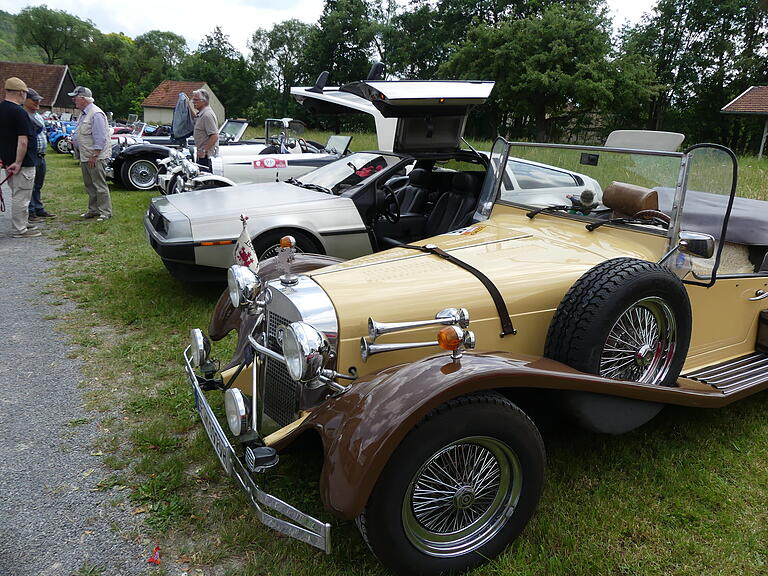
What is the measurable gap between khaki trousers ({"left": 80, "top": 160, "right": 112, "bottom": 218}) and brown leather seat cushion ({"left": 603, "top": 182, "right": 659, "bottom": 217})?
8.27 meters

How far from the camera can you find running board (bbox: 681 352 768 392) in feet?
10.5

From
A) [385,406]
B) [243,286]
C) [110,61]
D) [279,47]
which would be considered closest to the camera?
[385,406]

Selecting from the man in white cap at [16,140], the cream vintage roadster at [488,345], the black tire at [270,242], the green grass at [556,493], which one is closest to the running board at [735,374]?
the cream vintage roadster at [488,345]

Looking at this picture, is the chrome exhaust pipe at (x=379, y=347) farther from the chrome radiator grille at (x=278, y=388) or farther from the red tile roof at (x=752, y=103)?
the red tile roof at (x=752, y=103)

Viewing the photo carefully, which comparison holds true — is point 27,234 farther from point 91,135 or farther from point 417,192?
point 417,192

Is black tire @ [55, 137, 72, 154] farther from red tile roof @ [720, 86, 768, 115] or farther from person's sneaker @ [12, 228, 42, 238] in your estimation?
red tile roof @ [720, 86, 768, 115]

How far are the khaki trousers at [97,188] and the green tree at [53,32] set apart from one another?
82.5 metres

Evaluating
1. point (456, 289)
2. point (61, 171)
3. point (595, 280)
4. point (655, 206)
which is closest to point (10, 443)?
point (456, 289)

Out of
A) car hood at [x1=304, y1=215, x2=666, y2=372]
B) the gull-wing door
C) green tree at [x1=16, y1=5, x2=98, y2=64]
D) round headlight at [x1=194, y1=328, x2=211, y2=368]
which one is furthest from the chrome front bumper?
green tree at [x1=16, y1=5, x2=98, y2=64]

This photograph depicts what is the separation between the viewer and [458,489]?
2225 millimetres

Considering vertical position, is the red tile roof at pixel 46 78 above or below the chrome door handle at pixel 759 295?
above

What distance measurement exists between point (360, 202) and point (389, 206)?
337 millimetres

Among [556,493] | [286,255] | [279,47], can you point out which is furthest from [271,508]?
[279,47]

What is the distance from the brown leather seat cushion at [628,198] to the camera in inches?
130
